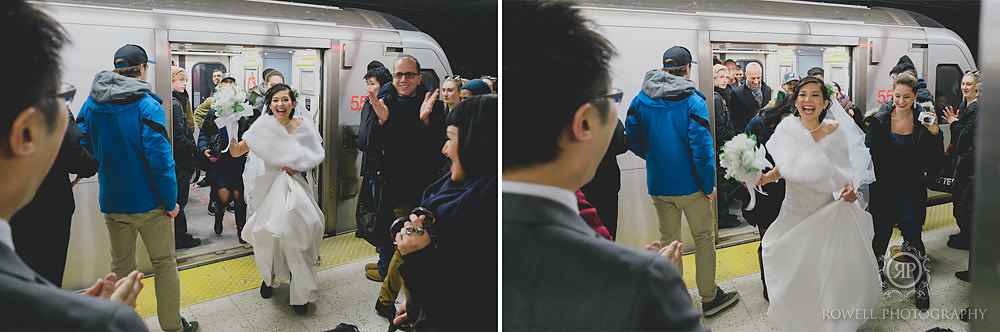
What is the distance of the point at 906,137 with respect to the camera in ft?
7.34

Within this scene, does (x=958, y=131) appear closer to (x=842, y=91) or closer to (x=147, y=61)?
(x=842, y=91)

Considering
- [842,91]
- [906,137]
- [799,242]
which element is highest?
[842,91]

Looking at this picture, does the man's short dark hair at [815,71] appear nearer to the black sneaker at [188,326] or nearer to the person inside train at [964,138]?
the person inside train at [964,138]

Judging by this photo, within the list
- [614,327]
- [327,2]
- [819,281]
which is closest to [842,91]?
[819,281]

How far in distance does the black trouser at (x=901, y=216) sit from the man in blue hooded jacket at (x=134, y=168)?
251 centimetres

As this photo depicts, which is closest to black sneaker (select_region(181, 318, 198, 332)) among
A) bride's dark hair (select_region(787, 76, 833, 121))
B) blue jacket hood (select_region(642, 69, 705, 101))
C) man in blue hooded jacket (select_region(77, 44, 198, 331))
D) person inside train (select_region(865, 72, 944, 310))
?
man in blue hooded jacket (select_region(77, 44, 198, 331))

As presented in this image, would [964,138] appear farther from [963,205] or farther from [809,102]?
[809,102]

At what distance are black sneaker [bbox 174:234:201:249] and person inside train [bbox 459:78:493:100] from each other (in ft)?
3.51

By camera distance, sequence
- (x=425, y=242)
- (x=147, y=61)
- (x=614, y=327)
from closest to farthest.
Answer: (x=614, y=327) → (x=147, y=61) → (x=425, y=242)

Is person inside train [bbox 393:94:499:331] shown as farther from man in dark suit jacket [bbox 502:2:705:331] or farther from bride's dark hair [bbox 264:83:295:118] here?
bride's dark hair [bbox 264:83:295:118]

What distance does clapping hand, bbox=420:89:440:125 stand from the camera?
2.33 metres

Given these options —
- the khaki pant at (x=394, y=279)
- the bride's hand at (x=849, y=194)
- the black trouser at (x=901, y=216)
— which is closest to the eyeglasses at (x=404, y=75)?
the khaki pant at (x=394, y=279)

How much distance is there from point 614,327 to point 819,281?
108cm

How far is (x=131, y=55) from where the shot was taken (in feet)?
6.26
